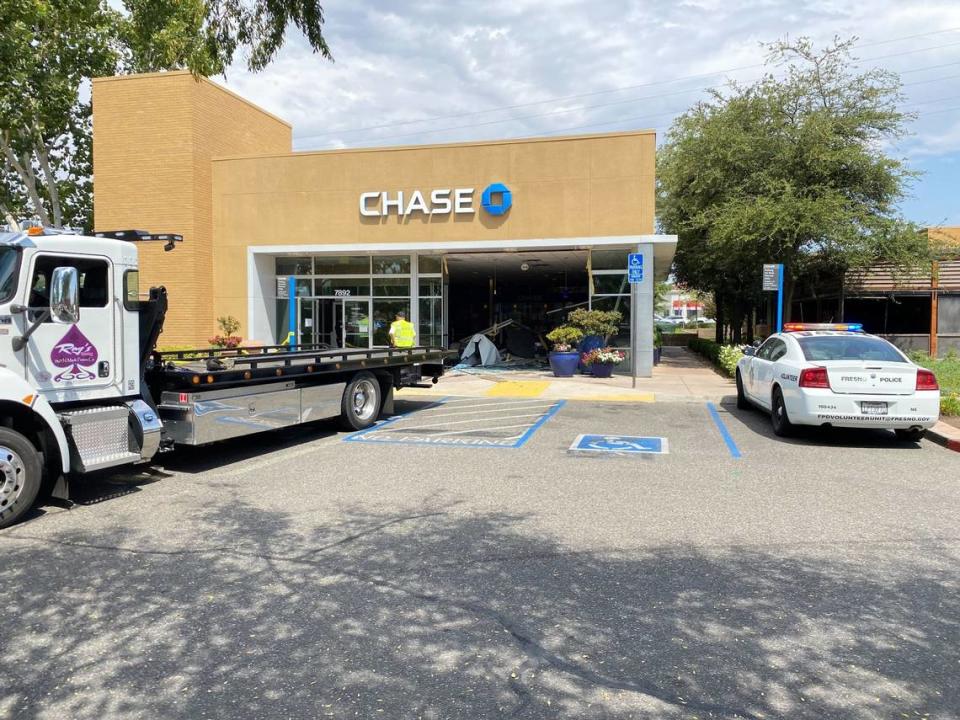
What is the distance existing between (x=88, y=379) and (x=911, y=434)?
10.1 m

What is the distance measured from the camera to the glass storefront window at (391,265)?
22312mm

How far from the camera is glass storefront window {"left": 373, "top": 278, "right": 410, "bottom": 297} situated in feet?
73.8

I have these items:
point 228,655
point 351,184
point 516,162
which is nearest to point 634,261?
point 516,162

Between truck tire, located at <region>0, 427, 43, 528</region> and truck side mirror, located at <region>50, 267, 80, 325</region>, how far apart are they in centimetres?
106

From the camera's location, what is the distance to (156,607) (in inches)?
166

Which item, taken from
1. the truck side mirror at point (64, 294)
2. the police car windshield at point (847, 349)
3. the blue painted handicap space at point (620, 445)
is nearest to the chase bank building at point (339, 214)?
the police car windshield at point (847, 349)

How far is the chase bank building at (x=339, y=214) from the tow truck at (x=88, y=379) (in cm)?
1257

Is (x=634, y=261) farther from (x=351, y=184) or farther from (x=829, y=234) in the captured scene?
(x=351, y=184)

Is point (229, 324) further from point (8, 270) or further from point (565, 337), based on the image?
point (8, 270)

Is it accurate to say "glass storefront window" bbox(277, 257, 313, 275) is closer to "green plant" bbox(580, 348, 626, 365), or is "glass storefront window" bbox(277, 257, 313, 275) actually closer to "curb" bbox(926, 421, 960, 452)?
"green plant" bbox(580, 348, 626, 365)

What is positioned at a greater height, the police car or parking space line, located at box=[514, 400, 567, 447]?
the police car

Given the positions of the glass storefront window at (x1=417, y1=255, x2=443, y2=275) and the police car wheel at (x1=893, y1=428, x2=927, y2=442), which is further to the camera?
the glass storefront window at (x1=417, y1=255, x2=443, y2=275)

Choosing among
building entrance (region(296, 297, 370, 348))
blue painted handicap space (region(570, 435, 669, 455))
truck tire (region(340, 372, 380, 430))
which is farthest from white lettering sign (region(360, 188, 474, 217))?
blue painted handicap space (region(570, 435, 669, 455))

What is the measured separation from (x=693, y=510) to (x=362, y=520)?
2.86 m
